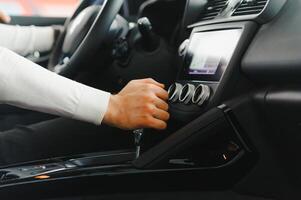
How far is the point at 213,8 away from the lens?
3.02 feet

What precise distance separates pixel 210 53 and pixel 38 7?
1361 mm

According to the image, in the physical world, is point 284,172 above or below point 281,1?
below

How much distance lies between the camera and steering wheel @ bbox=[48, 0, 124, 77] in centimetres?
100

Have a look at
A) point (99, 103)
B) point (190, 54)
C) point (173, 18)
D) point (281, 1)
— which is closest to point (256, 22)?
point (281, 1)

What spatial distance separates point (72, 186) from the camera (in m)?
0.69

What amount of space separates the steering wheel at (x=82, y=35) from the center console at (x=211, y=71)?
240mm

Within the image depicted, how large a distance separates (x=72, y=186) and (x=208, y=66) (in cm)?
28

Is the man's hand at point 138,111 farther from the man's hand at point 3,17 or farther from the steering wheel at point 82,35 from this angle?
the man's hand at point 3,17

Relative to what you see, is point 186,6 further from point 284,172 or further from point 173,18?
point 284,172

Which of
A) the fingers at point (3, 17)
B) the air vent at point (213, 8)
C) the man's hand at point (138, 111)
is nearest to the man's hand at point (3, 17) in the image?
the fingers at point (3, 17)

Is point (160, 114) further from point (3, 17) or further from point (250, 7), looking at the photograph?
point (3, 17)

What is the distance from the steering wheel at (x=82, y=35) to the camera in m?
1.00

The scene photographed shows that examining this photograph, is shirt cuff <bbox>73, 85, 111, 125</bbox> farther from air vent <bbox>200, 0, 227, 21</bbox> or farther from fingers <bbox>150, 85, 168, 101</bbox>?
air vent <bbox>200, 0, 227, 21</bbox>

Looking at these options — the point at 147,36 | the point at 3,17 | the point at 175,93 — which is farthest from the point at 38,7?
the point at 175,93
